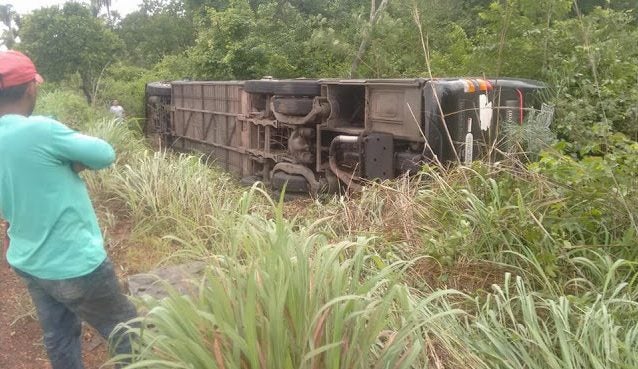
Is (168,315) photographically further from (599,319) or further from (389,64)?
(389,64)

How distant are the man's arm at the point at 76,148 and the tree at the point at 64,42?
1900cm

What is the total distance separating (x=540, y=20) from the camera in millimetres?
9555

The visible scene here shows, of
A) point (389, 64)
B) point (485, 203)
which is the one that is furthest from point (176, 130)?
point (485, 203)

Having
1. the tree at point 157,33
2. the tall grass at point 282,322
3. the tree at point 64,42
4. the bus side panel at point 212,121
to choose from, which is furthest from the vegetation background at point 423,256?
the tree at point 157,33

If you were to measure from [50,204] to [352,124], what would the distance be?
19.9 feet

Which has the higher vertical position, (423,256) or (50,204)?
(50,204)

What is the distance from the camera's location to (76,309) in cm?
266

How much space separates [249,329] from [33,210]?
3.94 feet

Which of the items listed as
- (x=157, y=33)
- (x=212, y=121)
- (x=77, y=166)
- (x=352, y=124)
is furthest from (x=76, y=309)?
(x=157, y=33)

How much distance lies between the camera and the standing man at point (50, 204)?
250 centimetres

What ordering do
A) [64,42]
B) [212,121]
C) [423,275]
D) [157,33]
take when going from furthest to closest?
[157,33] < [64,42] < [212,121] < [423,275]

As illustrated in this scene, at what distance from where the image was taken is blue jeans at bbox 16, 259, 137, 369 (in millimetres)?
2582

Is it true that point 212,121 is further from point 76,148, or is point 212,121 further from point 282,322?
point 282,322

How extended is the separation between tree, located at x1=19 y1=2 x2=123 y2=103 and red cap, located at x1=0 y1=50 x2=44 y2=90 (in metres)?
18.8
